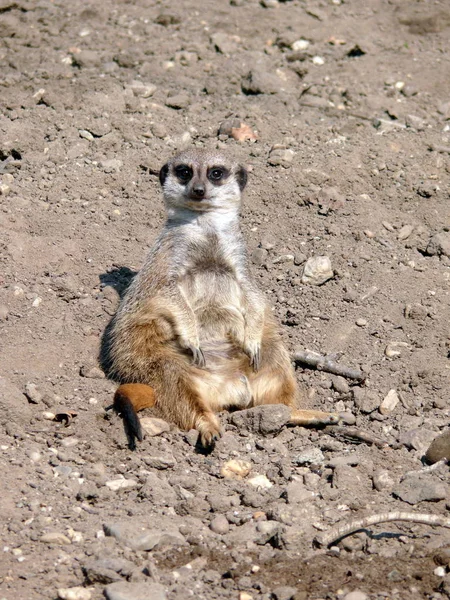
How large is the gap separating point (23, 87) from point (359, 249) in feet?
8.55

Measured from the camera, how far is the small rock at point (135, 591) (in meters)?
2.56

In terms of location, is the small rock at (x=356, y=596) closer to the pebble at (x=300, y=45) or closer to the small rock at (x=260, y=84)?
the small rock at (x=260, y=84)

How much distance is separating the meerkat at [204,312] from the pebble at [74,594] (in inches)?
50.2

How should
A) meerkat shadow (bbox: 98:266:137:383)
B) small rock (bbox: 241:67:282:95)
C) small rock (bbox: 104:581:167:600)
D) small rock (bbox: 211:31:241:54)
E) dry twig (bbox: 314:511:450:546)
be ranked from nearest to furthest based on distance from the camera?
small rock (bbox: 104:581:167:600) < dry twig (bbox: 314:511:450:546) < meerkat shadow (bbox: 98:266:137:383) < small rock (bbox: 241:67:282:95) < small rock (bbox: 211:31:241:54)

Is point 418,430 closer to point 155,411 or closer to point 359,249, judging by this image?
point 155,411

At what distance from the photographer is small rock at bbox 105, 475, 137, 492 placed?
10.6 ft

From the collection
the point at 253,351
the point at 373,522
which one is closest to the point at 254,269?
the point at 253,351

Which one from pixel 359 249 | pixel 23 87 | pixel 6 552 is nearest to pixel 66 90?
pixel 23 87

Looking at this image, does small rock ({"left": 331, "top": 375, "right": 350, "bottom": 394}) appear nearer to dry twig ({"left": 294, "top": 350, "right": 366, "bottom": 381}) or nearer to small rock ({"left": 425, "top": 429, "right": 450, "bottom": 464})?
dry twig ({"left": 294, "top": 350, "right": 366, "bottom": 381})

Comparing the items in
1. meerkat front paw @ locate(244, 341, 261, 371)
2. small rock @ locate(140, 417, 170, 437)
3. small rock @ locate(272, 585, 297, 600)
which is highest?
small rock @ locate(272, 585, 297, 600)

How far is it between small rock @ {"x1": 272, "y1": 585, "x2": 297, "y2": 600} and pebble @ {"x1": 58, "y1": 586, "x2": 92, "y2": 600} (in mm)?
546

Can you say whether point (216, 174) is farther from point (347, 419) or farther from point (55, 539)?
point (55, 539)

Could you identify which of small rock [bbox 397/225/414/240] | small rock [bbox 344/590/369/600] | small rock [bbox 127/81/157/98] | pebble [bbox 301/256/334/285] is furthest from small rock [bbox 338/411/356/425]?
small rock [bbox 127/81/157/98]

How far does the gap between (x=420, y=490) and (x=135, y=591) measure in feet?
3.74
